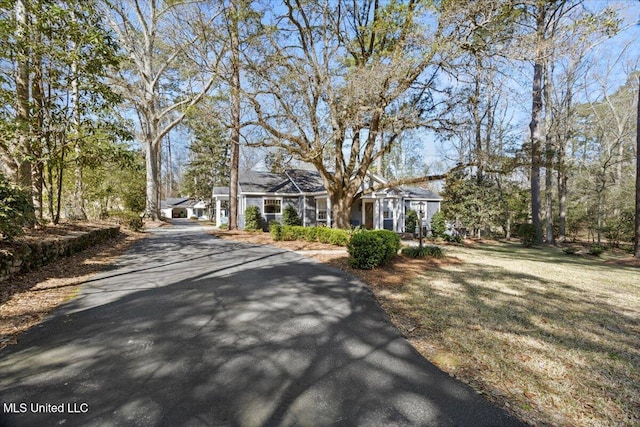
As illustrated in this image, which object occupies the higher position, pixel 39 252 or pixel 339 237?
pixel 39 252

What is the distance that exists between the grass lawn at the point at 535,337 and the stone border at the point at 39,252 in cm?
692

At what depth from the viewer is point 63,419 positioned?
2119 mm

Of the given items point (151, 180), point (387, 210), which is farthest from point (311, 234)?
point (151, 180)

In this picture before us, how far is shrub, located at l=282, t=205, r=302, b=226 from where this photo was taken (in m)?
18.3

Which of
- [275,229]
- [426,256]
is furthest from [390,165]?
[426,256]

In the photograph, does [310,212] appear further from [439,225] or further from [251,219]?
[439,225]

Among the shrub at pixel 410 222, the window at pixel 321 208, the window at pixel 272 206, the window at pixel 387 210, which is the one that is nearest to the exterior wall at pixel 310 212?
the window at pixel 321 208

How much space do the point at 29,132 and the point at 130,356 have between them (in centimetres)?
762

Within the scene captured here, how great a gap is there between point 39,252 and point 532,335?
934cm

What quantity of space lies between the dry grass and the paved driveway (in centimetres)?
37

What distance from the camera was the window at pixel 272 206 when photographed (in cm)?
1903

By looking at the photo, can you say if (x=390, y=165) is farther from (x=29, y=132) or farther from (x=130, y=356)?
(x=130, y=356)

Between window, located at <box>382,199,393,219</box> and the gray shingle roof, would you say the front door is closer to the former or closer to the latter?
window, located at <box>382,199,393,219</box>

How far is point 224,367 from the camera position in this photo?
9.21 ft
